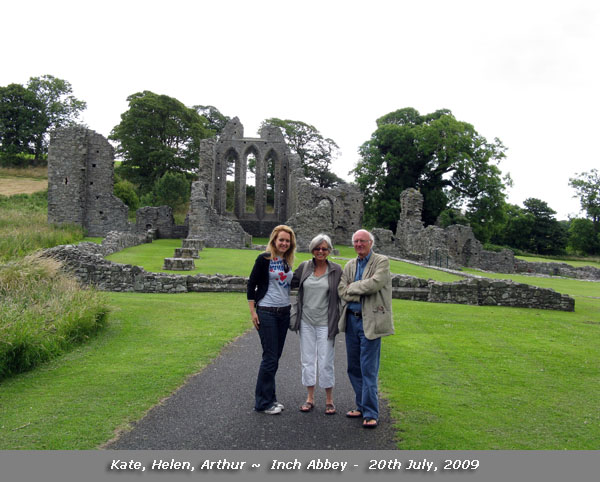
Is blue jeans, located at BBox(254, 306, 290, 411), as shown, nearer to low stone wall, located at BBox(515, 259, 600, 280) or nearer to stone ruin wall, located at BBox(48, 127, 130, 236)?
stone ruin wall, located at BBox(48, 127, 130, 236)

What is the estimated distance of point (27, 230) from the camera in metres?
19.6

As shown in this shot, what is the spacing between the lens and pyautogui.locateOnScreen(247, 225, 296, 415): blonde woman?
203 inches

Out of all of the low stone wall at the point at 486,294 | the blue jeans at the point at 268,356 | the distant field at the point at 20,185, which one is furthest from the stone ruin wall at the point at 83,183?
the blue jeans at the point at 268,356

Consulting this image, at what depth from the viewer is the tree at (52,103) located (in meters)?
49.4

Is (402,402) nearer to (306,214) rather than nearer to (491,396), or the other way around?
(491,396)

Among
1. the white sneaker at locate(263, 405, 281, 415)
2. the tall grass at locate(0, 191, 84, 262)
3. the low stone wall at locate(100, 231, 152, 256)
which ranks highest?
the tall grass at locate(0, 191, 84, 262)

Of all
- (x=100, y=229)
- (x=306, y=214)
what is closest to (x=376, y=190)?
(x=306, y=214)

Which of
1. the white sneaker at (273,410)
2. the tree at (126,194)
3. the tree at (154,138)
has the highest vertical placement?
the tree at (154,138)

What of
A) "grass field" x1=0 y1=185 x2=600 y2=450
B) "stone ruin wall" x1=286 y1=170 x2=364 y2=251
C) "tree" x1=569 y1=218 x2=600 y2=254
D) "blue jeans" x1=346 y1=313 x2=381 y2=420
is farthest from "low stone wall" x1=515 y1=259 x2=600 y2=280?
"blue jeans" x1=346 y1=313 x2=381 y2=420

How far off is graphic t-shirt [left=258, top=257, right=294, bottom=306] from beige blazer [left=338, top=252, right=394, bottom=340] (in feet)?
2.14

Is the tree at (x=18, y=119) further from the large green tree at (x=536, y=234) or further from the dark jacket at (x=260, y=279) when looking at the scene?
the large green tree at (x=536, y=234)

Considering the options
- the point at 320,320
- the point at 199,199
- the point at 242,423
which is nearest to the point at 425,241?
the point at 199,199

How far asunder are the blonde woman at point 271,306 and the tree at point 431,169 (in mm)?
36113

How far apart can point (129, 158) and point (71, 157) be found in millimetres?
17782
